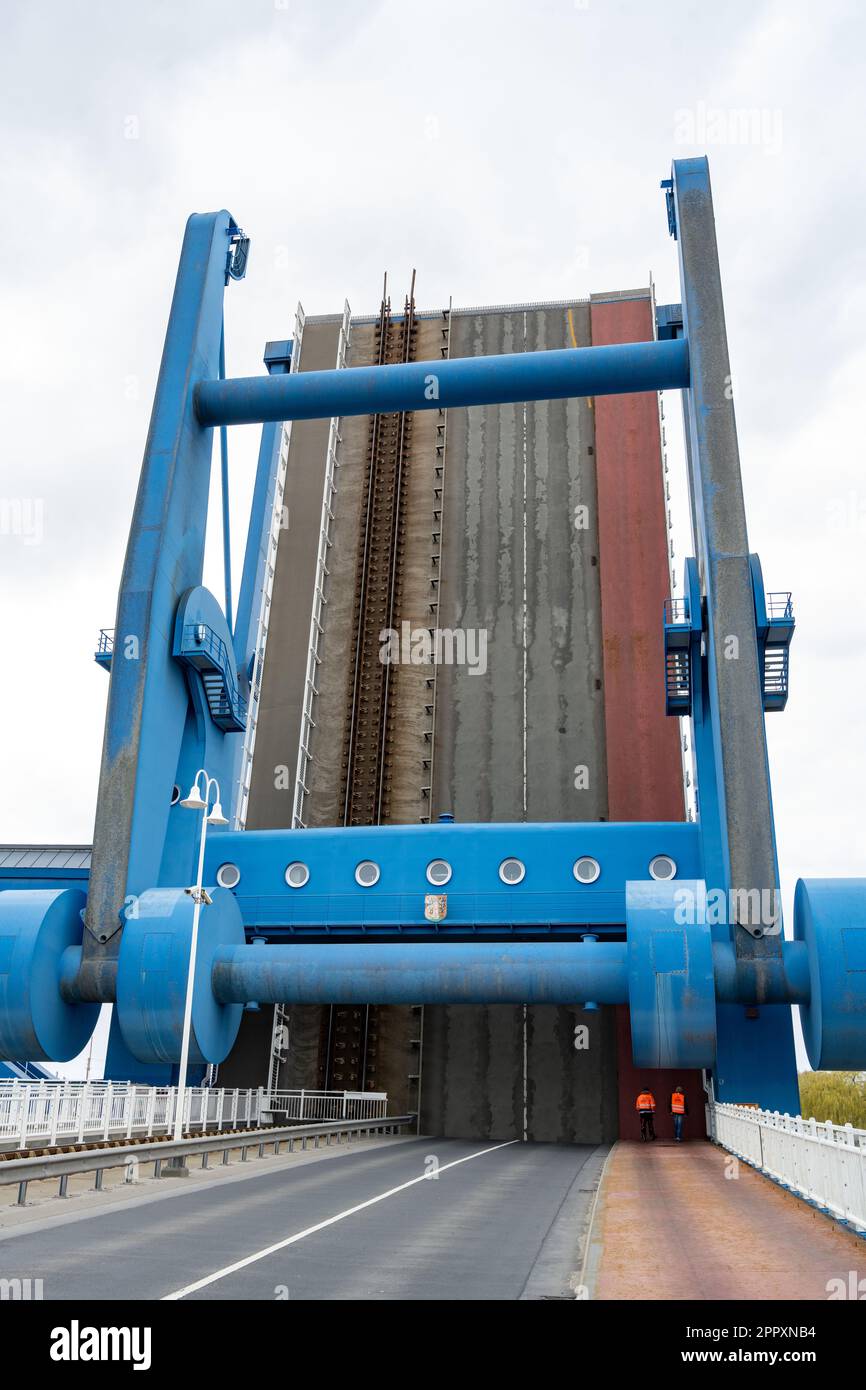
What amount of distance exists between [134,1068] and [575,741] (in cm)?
1754

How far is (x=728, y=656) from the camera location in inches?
1013

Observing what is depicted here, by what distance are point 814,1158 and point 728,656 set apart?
14394 millimetres

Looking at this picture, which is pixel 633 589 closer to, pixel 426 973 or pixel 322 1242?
pixel 426 973

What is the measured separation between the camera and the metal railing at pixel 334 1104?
3291 cm

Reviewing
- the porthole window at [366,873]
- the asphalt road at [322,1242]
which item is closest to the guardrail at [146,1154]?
the asphalt road at [322,1242]

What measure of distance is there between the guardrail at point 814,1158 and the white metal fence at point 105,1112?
9694 mm

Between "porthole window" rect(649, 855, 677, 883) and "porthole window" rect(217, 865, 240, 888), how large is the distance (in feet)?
37.0

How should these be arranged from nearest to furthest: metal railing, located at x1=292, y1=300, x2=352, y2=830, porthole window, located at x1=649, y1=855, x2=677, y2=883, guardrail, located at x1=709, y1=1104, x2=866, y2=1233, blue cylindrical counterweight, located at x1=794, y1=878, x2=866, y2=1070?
guardrail, located at x1=709, y1=1104, x2=866, y2=1233
blue cylindrical counterweight, located at x1=794, y1=878, x2=866, y2=1070
porthole window, located at x1=649, y1=855, x2=677, y2=883
metal railing, located at x1=292, y1=300, x2=352, y2=830

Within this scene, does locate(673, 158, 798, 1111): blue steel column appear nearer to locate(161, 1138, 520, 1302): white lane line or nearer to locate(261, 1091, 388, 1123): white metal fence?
locate(161, 1138, 520, 1302): white lane line

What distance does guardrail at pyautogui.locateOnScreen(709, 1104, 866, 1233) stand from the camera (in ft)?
35.3

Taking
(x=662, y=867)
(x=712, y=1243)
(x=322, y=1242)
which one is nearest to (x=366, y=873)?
(x=662, y=867)

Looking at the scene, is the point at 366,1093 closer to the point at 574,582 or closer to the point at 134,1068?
the point at 134,1068

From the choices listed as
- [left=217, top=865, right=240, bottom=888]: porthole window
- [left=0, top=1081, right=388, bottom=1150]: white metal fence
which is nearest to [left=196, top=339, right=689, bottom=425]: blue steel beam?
[left=217, top=865, right=240, bottom=888]: porthole window

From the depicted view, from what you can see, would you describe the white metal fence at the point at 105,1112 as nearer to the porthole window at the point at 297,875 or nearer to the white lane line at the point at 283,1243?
the white lane line at the point at 283,1243
